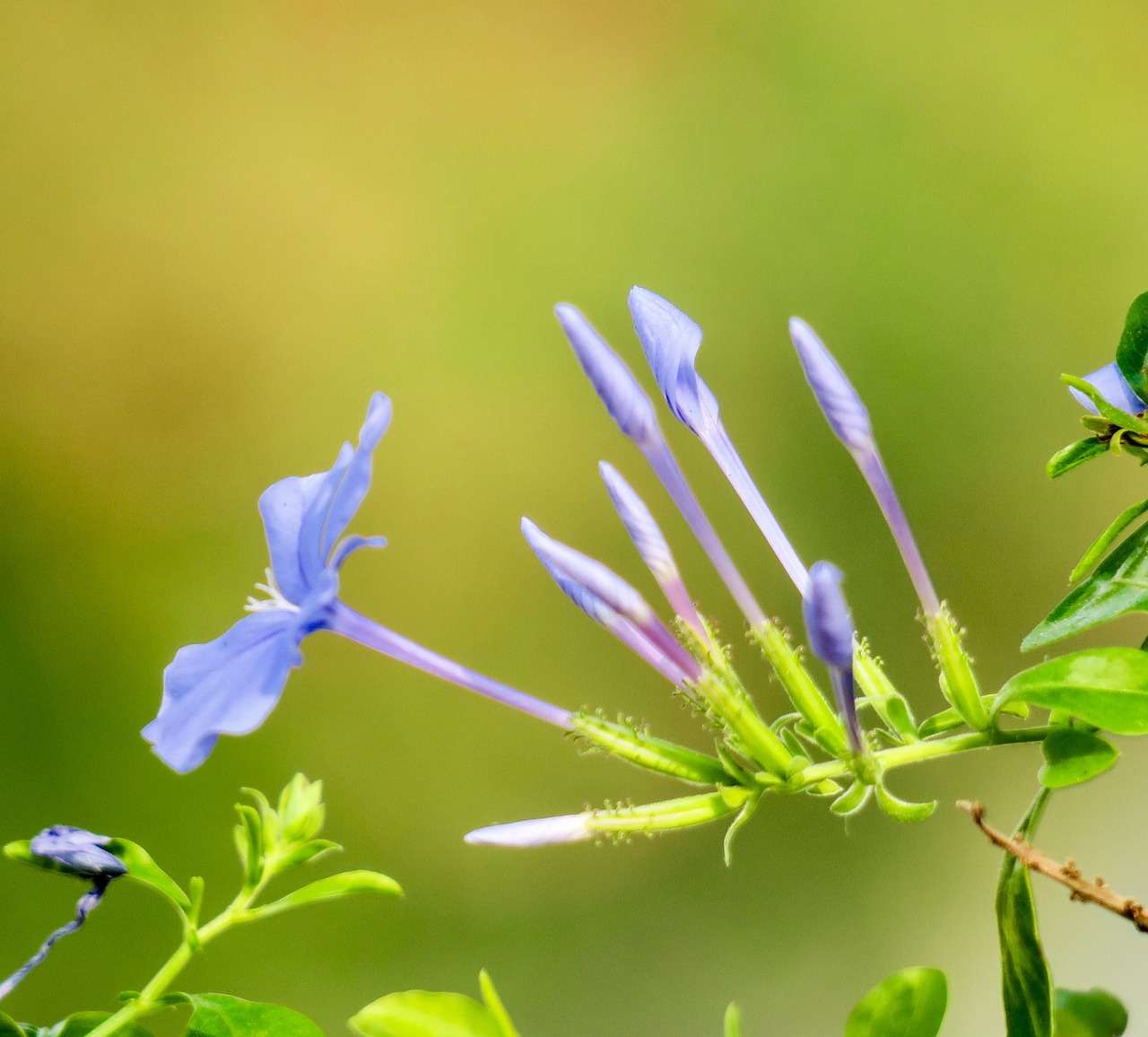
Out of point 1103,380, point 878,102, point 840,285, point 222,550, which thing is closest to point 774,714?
point 840,285

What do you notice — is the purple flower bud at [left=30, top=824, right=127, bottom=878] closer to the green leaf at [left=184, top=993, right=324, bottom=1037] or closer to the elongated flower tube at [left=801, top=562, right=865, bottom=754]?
the green leaf at [left=184, top=993, right=324, bottom=1037]

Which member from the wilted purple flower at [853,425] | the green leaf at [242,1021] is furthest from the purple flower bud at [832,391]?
the green leaf at [242,1021]

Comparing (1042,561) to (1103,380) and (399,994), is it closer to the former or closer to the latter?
(1103,380)

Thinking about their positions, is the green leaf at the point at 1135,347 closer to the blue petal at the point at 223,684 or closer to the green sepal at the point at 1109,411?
the green sepal at the point at 1109,411

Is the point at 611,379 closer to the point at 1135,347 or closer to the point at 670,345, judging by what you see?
the point at 670,345

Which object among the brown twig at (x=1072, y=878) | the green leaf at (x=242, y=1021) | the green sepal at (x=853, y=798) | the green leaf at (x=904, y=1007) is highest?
the green sepal at (x=853, y=798)

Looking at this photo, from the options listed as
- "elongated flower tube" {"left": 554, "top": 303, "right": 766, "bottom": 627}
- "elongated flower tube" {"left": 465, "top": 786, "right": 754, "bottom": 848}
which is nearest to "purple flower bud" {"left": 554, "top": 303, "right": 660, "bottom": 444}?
"elongated flower tube" {"left": 554, "top": 303, "right": 766, "bottom": 627}

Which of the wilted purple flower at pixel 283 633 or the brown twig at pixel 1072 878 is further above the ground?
the wilted purple flower at pixel 283 633
